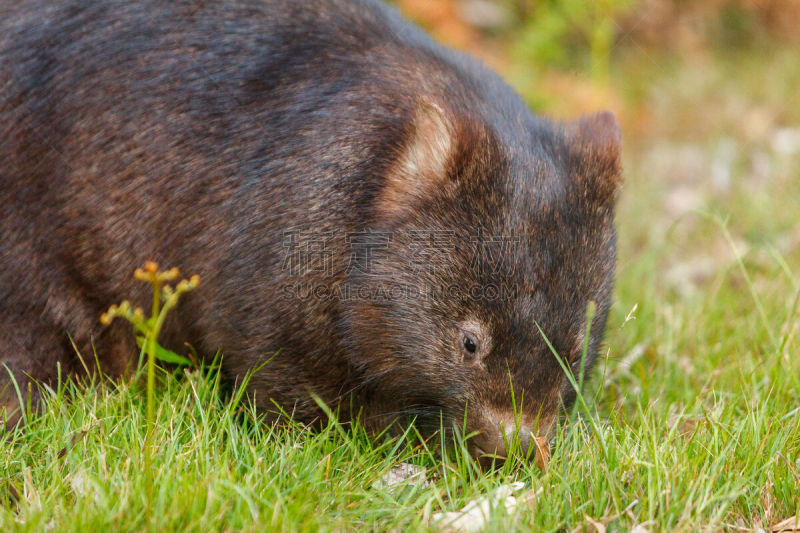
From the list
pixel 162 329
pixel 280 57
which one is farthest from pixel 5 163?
pixel 280 57

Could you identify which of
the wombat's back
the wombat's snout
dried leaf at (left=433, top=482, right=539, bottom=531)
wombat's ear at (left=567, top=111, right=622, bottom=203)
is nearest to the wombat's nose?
the wombat's snout

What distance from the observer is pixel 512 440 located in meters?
3.35

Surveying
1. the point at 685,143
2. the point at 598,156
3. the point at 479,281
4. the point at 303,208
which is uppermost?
the point at 598,156

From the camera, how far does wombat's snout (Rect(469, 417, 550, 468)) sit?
335 centimetres

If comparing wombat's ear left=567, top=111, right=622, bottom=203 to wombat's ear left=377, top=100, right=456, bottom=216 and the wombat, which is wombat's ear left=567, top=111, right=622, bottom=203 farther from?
wombat's ear left=377, top=100, right=456, bottom=216

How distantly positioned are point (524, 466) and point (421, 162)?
126 cm

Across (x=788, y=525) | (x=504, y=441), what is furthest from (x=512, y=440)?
(x=788, y=525)

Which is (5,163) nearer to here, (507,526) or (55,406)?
(55,406)

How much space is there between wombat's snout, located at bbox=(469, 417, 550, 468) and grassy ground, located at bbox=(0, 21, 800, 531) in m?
0.08

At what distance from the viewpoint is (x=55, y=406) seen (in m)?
3.60

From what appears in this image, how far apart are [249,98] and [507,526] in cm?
214

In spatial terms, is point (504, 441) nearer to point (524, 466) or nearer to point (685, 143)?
point (524, 466)

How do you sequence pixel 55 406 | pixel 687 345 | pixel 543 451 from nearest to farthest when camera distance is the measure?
1. pixel 543 451
2. pixel 55 406
3. pixel 687 345

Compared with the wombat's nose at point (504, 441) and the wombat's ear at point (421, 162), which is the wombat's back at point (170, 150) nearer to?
the wombat's ear at point (421, 162)
